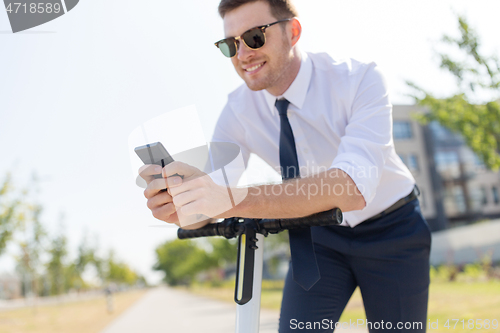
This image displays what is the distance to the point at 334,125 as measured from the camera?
1800 millimetres

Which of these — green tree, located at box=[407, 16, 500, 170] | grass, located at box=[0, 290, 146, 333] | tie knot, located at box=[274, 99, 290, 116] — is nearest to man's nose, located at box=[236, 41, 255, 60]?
tie knot, located at box=[274, 99, 290, 116]

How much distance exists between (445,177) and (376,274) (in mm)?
38348

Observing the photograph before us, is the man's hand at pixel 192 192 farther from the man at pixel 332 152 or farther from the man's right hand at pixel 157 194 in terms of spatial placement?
the man at pixel 332 152

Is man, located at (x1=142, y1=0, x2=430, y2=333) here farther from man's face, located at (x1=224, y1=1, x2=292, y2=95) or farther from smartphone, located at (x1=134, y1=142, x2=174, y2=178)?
smartphone, located at (x1=134, y1=142, x2=174, y2=178)

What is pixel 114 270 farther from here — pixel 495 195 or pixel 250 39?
pixel 250 39

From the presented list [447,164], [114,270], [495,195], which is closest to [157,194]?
[447,164]

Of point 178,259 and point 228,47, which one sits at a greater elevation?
point 228,47

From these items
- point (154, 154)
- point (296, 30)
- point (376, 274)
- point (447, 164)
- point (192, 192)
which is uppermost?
point (296, 30)

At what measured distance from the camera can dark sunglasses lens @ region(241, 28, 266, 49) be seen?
5.20 ft

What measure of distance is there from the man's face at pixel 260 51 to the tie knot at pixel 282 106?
8 centimetres

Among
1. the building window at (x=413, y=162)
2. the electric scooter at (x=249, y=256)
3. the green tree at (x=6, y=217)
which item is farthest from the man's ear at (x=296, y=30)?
the building window at (x=413, y=162)

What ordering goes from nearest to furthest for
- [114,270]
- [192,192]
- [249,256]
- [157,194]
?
[192,192]
[157,194]
[249,256]
[114,270]

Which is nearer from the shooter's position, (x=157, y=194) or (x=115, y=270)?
(x=157, y=194)

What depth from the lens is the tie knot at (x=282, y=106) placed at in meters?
1.74
